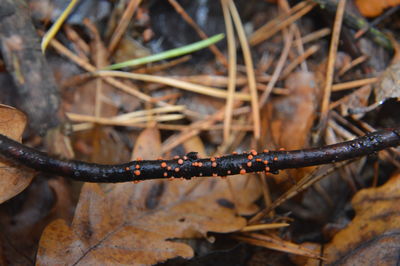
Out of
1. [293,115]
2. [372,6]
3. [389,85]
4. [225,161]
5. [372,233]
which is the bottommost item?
[372,233]

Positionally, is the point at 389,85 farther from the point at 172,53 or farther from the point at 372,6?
the point at 172,53

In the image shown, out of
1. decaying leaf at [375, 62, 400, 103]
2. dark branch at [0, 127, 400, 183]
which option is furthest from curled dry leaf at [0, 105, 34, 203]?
decaying leaf at [375, 62, 400, 103]

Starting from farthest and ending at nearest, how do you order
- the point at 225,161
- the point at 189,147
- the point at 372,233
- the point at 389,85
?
the point at 189,147
the point at 389,85
the point at 372,233
the point at 225,161

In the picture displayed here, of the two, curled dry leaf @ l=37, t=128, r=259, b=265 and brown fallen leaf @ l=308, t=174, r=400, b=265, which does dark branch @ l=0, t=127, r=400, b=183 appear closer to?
curled dry leaf @ l=37, t=128, r=259, b=265

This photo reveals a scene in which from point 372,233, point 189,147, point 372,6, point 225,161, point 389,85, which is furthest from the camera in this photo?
point 372,6

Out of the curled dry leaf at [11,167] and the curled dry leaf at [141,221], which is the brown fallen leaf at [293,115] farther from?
the curled dry leaf at [11,167]

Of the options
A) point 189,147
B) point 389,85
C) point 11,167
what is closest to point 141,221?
point 189,147

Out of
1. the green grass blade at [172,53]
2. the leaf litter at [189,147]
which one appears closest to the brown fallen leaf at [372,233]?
the leaf litter at [189,147]
